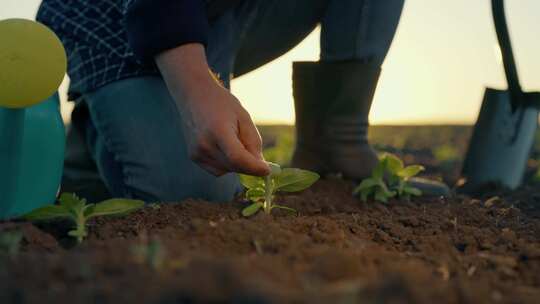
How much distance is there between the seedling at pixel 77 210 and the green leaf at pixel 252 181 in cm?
29

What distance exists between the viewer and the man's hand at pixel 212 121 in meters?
1.36

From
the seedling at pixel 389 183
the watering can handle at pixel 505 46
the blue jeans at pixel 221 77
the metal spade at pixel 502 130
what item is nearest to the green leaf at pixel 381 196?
the seedling at pixel 389 183

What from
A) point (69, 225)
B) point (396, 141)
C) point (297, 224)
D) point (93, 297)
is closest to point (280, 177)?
point (297, 224)

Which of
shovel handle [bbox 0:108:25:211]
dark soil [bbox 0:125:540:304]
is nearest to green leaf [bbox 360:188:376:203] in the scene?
dark soil [bbox 0:125:540:304]

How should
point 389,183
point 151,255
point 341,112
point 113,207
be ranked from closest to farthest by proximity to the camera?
point 151,255 < point 113,207 < point 389,183 < point 341,112

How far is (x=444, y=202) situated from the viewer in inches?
84.4

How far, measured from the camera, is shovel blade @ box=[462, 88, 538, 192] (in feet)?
8.92

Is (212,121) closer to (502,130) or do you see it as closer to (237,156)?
(237,156)

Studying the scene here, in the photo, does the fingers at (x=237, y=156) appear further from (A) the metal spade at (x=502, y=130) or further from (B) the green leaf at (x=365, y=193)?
(A) the metal spade at (x=502, y=130)

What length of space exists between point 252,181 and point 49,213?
0.51m

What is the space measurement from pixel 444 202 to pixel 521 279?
1.05 m

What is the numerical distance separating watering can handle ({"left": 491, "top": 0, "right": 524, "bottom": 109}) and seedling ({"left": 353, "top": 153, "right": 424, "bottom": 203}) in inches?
32.5

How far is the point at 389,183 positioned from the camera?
2209mm

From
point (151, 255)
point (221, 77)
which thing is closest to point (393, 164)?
point (221, 77)
